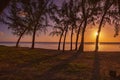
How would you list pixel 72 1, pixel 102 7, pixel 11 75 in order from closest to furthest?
pixel 11 75, pixel 102 7, pixel 72 1

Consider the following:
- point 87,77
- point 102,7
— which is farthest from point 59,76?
point 102,7

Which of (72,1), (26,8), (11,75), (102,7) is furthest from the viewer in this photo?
(72,1)

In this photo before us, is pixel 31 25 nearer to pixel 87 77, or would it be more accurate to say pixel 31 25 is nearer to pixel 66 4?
pixel 66 4

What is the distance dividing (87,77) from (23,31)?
37.2m

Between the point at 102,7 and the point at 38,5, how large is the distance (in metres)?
12.1

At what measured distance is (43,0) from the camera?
152 feet

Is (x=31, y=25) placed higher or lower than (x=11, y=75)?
higher

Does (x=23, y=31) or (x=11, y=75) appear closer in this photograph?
(x=11, y=75)

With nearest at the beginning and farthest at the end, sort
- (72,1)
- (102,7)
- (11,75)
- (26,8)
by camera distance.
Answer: (11,75) → (102,7) → (26,8) → (72,1)

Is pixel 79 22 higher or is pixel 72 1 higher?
pixel 72 1

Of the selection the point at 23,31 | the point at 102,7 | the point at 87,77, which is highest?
the point at 102,7

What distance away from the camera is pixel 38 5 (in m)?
47.7

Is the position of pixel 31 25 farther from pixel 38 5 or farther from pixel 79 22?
pixel 79 22

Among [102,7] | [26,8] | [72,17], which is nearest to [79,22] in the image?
[72,17]
